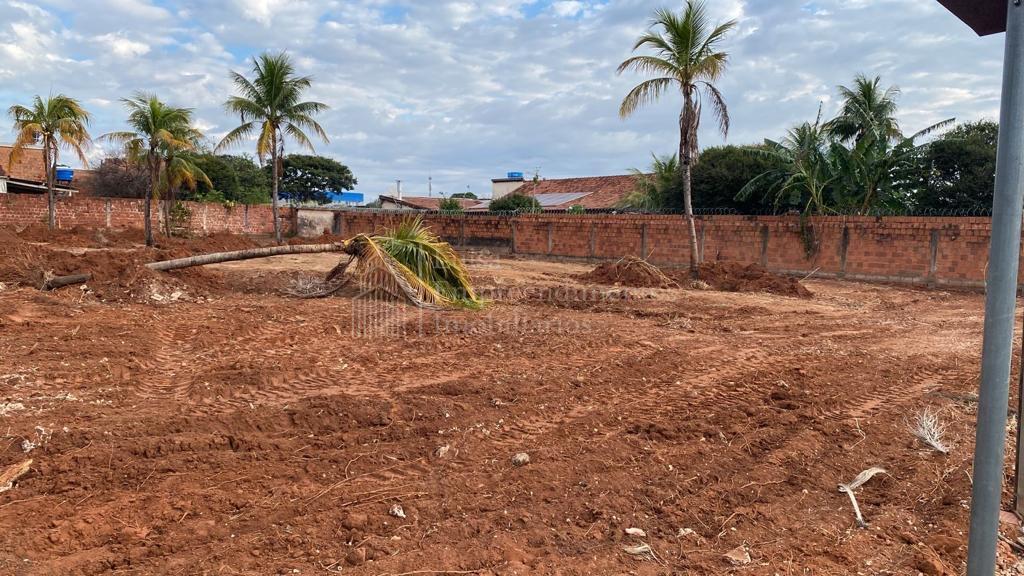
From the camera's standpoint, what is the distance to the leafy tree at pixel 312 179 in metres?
56.2

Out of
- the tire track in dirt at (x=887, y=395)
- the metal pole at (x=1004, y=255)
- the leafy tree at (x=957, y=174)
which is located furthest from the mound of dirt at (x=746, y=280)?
the metal pole at (x=1004, y=255)

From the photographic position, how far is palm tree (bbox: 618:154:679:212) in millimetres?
29891

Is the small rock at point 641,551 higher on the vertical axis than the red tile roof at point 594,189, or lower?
lower

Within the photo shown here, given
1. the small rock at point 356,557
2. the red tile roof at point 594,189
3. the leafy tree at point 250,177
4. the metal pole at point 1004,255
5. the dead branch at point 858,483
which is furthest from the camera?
the leafy tree at point 250,177

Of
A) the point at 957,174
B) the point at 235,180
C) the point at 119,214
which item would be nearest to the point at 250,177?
the point at 235,180

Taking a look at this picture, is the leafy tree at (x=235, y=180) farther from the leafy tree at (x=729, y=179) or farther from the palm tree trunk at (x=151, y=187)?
the leafy tree at (x=729, y=179)

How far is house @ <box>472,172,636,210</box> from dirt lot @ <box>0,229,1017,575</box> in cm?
3098

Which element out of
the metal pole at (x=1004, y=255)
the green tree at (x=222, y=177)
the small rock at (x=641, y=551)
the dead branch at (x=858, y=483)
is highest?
the green tree at (x=222, y=177)

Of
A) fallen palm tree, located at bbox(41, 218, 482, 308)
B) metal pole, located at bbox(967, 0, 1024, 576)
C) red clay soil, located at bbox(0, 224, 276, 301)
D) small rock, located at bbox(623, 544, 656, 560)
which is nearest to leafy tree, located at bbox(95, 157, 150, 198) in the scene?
red clay soil, located at bbox(0, 224, 276, 301)

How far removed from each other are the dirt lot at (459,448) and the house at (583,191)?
102 feet

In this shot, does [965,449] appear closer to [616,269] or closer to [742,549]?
[742,549]

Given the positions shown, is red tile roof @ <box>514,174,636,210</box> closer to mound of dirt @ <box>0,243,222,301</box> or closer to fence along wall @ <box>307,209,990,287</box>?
fence along wall @ <box>307,209,990,287</box>

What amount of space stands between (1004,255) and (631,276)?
1427cm

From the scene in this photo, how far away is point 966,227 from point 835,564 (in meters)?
16.8
